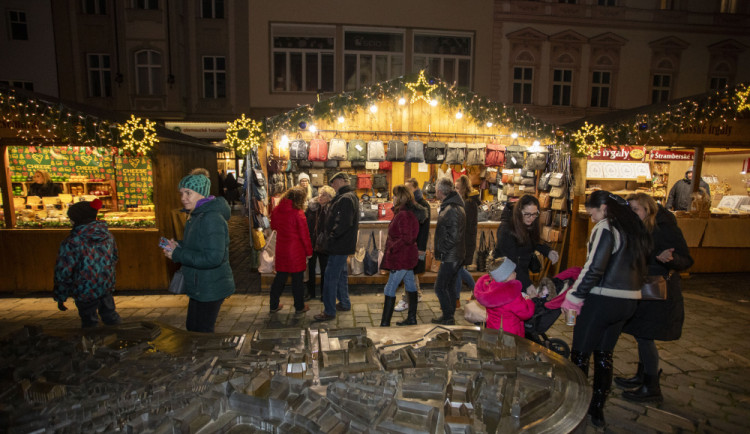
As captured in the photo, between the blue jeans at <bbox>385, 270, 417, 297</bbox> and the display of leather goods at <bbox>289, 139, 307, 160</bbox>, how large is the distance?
3.44m

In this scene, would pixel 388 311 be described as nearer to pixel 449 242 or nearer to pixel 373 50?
pixel 449 242

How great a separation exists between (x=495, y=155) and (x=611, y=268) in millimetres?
5037

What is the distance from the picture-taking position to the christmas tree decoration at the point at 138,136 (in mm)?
6008

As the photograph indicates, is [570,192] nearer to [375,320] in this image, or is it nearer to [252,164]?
[375,320]

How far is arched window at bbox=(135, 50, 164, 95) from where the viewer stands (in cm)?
1592

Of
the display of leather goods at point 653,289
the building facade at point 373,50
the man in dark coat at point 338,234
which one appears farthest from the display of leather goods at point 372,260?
the building facade at point 373,50

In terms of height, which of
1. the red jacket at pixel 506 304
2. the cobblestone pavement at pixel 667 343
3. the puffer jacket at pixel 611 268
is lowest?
the cobblestone pavement at pixel 667 343

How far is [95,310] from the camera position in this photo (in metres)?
4.01

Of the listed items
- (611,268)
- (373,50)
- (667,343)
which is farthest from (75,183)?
(373,50)

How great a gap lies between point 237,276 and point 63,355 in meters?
5.41

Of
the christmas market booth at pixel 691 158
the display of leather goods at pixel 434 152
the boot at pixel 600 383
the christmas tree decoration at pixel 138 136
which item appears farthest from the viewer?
the display of leather goods at pixel 434 152

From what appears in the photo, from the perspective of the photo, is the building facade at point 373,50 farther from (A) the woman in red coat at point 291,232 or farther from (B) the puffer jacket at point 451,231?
(B) the puffer jacket at point 451,231

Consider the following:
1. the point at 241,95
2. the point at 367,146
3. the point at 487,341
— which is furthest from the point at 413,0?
the point at 487,341

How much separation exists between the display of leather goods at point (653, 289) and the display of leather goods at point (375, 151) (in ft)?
16.3
